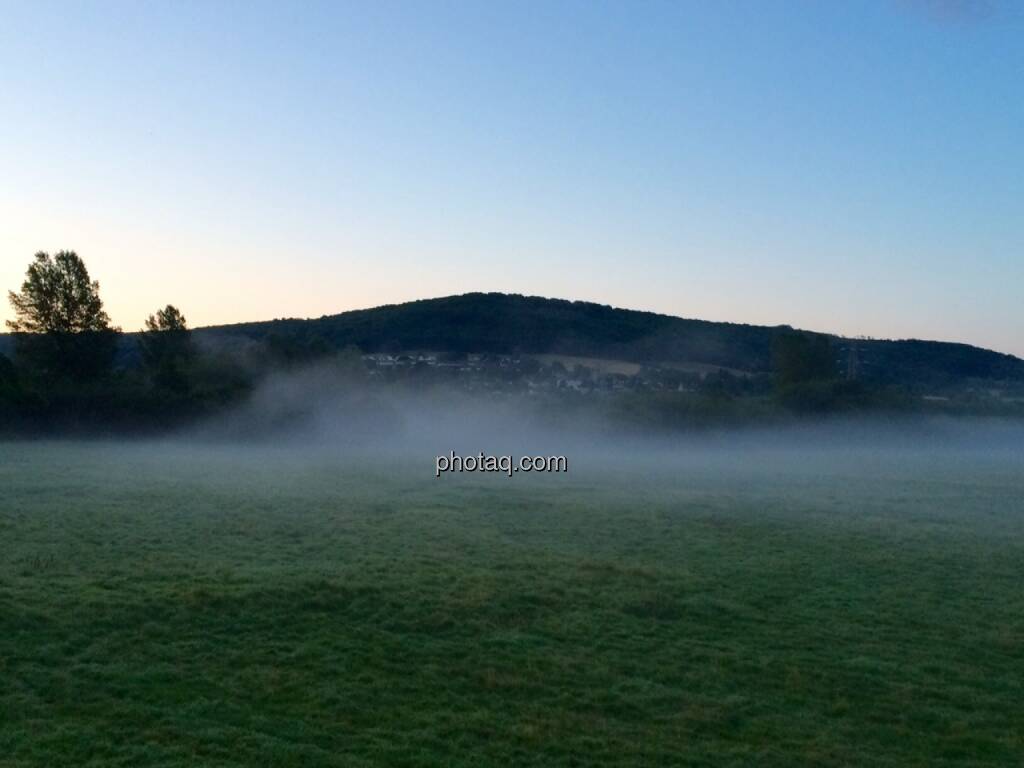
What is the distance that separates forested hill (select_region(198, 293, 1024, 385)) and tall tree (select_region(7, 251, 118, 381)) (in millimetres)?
19378

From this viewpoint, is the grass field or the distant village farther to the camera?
the distant village

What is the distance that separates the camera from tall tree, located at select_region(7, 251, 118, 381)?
48.3m

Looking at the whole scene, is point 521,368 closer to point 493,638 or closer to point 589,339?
point 589,339

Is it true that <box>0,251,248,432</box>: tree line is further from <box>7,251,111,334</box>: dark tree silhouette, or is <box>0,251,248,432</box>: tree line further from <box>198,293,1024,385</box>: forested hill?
<box>198,293,1024,385</box>: forested hill

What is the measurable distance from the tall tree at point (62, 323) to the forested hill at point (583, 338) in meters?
19.4

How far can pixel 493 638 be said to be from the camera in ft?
34.3

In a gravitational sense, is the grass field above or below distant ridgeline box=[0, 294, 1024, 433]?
below

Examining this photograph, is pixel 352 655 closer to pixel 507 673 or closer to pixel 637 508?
pixel 507 673

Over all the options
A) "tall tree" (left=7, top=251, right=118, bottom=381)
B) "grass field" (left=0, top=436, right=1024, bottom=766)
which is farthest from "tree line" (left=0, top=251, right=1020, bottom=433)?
"grass field" (left=0, top=436, right=1024, bottom=766)

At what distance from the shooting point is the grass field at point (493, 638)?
7.62 metres

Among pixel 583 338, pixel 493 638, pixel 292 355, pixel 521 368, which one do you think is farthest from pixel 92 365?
pixel 493 638

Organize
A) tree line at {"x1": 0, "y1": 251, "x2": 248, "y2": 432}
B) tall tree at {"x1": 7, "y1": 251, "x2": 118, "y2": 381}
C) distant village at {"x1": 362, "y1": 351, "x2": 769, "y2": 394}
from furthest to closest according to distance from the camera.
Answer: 1. distant village at {"x1": 362, "y1": 351, "x2": 769, "y2": 394}
2. tall tree at {"x1": 7, "y1": 251, "x2": 118, "y2": 381}
3. tree line at {"x1": 0, "y1": 251, "x2": 248, "y2": 432}

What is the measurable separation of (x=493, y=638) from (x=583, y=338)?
67.3 m

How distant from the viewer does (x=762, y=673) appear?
Result: 31.3 feet
